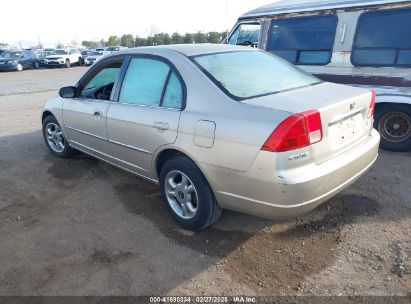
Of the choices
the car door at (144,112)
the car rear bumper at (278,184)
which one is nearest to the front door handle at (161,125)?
the car door at (144,112)

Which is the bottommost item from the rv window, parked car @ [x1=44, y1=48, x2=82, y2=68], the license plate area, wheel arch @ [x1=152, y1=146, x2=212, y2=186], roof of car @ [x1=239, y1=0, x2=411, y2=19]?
parked car @ [x1=44, y1=48, x2=82, y2=68]

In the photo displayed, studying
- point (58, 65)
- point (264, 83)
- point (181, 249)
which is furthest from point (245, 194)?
point (58, 65)

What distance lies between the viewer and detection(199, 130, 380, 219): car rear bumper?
2.54 metres

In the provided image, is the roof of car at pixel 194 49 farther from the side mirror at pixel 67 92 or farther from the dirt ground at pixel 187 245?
the dirt ground at pixel 187 245

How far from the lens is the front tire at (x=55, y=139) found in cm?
524

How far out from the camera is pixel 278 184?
8.31ft

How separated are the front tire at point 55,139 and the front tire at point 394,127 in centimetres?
456

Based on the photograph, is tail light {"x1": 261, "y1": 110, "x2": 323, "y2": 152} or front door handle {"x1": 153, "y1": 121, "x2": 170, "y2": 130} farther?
front door handle {"x1": 153, "y1": 121, "x2": 170, "y2": 130}

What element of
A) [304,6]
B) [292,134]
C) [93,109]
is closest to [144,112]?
[93,109]

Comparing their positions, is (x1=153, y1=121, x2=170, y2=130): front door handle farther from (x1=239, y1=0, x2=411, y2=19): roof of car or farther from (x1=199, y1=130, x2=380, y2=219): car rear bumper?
(x1=239, y1=0, x2=411, y2=19): roof of car

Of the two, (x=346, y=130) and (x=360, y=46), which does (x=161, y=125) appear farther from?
(x=360, y=46)

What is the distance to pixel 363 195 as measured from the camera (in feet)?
12.8

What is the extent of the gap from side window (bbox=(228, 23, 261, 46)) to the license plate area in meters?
4.00

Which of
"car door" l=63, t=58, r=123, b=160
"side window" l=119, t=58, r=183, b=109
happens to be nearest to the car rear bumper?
"side window" l=119, t=58, r=183, b=109
